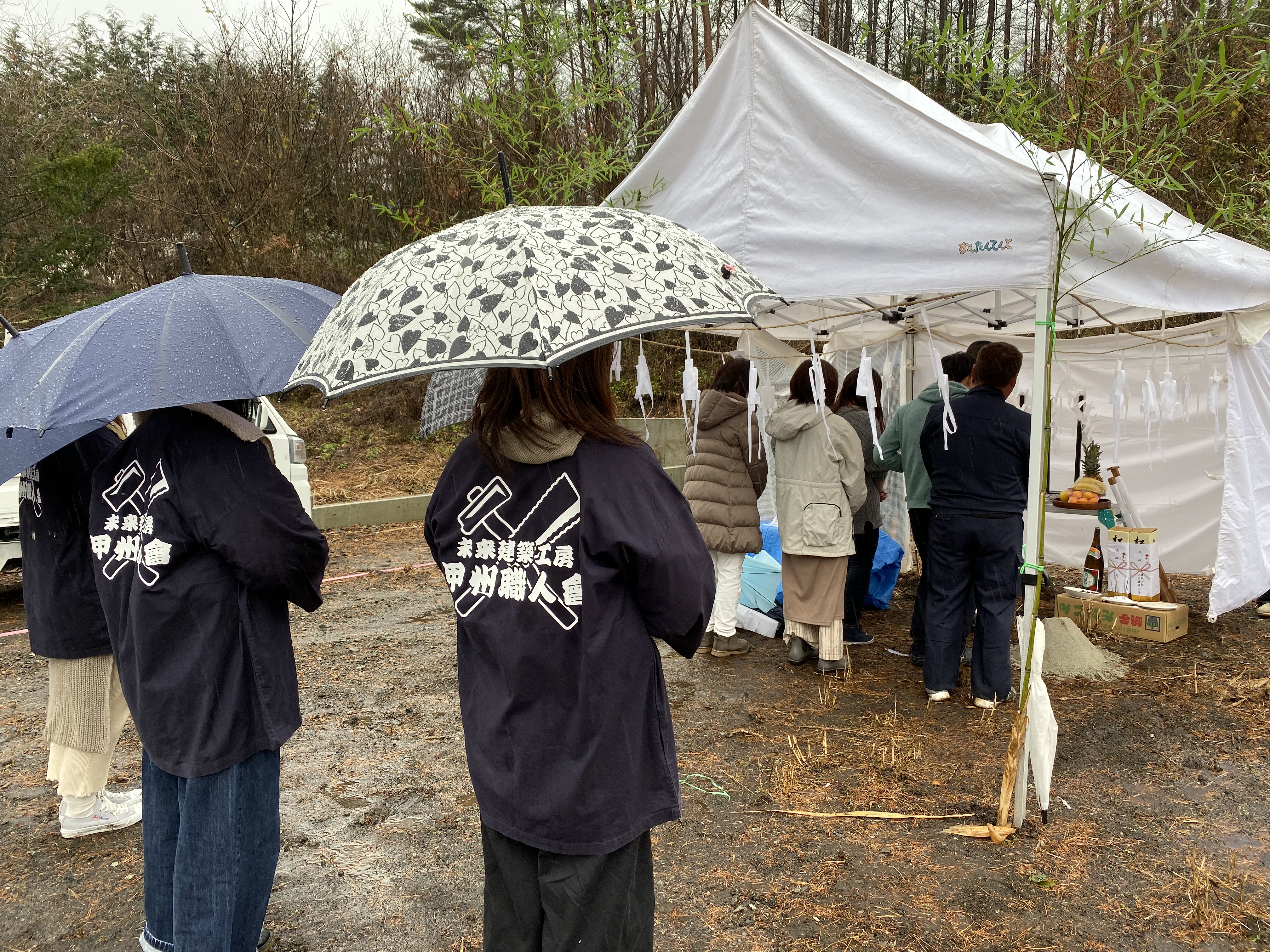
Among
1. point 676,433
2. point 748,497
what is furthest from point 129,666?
point 676,433

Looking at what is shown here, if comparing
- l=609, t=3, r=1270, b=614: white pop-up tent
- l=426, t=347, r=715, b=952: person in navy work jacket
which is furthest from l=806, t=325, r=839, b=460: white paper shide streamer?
l=426, t=347, r=715, b=952: person in navy work jacket

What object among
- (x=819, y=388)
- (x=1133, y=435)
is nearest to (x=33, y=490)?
(x=819, y=388)

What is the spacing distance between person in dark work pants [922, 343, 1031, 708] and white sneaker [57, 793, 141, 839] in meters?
3.96

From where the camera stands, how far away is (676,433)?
12312mm

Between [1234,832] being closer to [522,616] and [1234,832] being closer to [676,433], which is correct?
[522,616]

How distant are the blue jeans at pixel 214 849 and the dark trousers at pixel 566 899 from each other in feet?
2.72

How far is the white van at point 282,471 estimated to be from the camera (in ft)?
20.2

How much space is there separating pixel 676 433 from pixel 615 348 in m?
10.1

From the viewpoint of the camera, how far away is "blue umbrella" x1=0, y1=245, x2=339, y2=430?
1.99 meters

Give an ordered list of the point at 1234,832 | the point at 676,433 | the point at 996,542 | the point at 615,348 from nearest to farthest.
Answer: the point at 615,348, the point at 1234,832, the point at 996,542, the point at 676,433

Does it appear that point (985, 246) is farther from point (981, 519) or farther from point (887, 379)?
point (887, 379)

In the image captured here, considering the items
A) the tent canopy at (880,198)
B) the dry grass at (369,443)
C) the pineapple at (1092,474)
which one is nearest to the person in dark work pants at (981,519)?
the tent canopy at (880,198)

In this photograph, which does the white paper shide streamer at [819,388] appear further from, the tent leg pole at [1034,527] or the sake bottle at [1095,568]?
the sake bottle at [1095,568]

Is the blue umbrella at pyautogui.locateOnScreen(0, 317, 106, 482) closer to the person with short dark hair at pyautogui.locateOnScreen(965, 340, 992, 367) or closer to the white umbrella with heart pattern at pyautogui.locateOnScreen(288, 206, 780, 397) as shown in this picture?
the white umbrella with heart pattern at pyautogui.locateOnScreen(288, 206, 780, 397)
